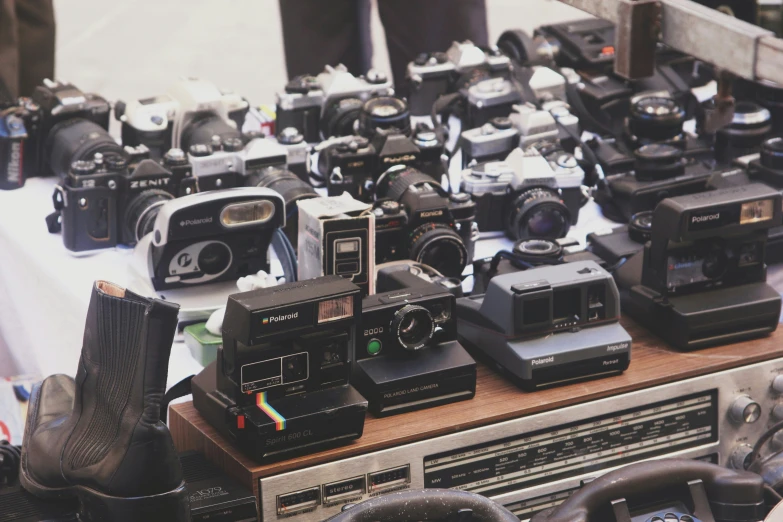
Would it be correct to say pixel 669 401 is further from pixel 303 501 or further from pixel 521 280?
pixel 303 501

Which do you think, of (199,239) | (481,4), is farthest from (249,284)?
(481,4)

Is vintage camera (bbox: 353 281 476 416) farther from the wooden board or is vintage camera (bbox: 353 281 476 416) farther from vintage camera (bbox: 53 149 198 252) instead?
vintage camera (bbox: 53 149 198 252)

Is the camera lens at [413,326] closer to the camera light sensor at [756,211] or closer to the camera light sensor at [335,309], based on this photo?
the camera light sensor at [335,309]

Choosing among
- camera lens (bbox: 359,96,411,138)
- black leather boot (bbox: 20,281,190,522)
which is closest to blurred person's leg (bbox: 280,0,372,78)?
camera lens (bbox: 359,96,411,138)

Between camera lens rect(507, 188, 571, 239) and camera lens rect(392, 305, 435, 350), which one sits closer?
camera lens rect(392, 305, 435, 350)

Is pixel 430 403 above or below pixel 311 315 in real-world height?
below

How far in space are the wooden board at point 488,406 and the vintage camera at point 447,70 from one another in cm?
132

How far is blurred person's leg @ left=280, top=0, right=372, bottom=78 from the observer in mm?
4055

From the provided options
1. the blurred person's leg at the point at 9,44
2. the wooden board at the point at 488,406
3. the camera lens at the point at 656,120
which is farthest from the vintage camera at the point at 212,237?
the blurred person's leg at the point at 9,44

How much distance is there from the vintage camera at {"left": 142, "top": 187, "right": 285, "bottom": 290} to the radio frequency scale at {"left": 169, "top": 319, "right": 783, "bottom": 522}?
0.39 meters

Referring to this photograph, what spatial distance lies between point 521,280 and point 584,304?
4.6 inches

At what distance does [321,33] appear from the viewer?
409 cm

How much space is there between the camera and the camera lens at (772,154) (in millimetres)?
2750

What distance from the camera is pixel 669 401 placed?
2061 millimetres
